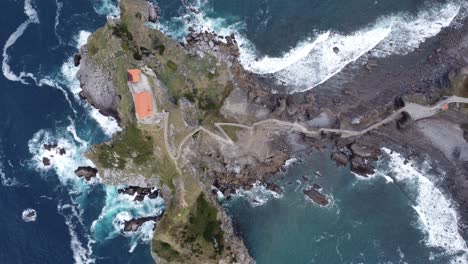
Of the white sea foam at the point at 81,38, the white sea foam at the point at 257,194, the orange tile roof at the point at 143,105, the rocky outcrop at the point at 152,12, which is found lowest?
the white sea foam at the point at 257,194

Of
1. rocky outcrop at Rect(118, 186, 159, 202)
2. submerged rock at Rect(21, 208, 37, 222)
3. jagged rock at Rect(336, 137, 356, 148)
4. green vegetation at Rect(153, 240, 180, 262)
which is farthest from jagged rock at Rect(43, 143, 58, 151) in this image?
jagged rock at Rect(336, 137, 356, 148)

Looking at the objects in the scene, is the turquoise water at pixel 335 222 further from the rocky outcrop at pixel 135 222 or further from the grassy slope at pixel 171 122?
the rocky outcrop at pixel 135 222

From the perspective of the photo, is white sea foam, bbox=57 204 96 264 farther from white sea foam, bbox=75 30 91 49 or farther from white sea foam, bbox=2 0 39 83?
white sea foam, bbox=75 30 91 49

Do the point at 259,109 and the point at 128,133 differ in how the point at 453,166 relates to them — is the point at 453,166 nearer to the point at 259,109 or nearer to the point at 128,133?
the point at 259,109

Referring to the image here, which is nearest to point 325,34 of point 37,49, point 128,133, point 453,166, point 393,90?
point 393,90

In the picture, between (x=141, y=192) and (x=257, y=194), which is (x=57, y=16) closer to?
(x=141, y=192)

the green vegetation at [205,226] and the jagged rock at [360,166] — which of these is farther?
the jagged rock at [360,166]

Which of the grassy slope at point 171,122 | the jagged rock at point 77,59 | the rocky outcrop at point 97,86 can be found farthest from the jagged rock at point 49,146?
the jagged rock at point 77,59
